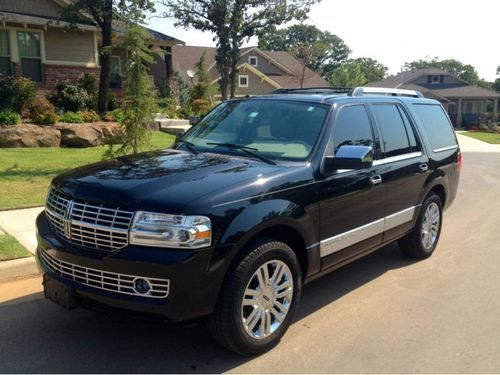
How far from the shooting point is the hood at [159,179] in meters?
3.36

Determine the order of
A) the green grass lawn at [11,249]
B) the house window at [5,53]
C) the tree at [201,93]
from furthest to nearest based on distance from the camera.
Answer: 1. the tree at [201,93]
2. the house window at [5,53]
3. the green grass lawn at [11,249]

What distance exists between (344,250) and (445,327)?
3.43 feet

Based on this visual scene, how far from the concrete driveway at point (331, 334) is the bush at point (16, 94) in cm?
1186

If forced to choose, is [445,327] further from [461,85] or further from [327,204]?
[461,85]

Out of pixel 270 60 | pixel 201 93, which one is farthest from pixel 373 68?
pixel 201 93

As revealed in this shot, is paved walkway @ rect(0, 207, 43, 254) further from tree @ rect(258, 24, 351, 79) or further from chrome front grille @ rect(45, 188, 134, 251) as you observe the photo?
tree @ rect(258, 24, 351, 79)

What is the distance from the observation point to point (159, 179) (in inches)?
143

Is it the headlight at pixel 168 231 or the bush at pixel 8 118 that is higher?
the bush at pixel 8 118

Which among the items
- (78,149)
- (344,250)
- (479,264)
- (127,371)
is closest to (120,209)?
(127,371)

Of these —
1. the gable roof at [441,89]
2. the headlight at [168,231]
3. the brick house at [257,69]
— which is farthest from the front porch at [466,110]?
the headlight at [168,231]

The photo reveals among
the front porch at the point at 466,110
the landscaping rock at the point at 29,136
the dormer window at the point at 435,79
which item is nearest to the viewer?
the landscaping rock at the point at 29,136

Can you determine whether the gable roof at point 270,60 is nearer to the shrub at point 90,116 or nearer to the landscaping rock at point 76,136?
the shrub at point 90,116

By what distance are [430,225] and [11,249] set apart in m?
4.87

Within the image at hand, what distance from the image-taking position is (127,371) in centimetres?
345
